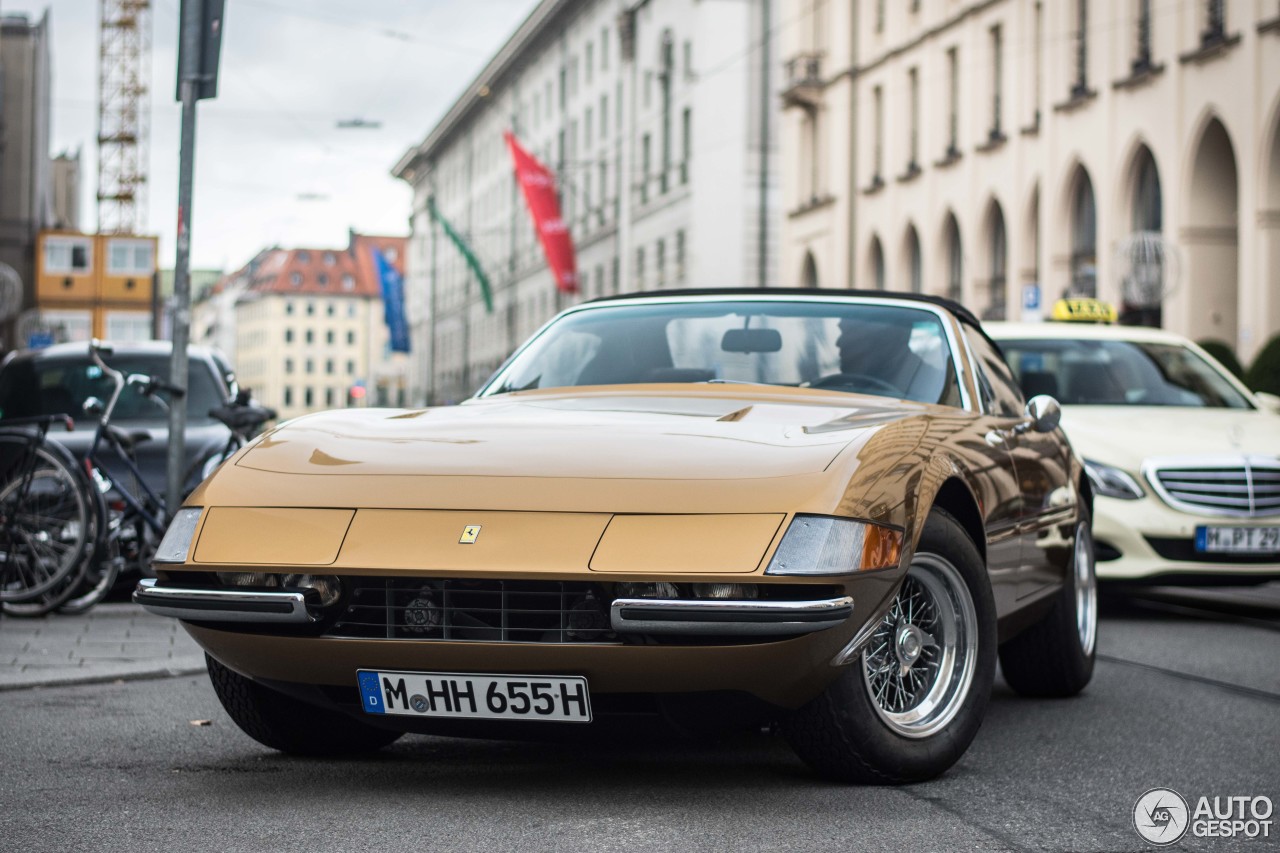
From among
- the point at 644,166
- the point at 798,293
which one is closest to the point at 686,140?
the point at 644,166

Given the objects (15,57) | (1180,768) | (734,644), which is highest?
(15,57)

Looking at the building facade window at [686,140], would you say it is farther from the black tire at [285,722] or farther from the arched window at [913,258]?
the black tire at [285,722]

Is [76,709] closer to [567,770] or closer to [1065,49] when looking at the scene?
[567,770]

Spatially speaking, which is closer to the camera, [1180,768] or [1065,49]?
[1180,768]

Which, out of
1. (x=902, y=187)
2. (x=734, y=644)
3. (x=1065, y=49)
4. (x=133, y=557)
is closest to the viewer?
(x=734, y=644)

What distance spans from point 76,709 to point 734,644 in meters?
3.00

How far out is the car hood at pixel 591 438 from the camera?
466 cm

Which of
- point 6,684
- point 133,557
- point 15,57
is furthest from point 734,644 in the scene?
point 15,57

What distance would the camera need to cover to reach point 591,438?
193 inches

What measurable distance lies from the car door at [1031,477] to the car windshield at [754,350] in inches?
13.0

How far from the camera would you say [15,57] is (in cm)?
7388

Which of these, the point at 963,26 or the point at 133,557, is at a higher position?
the point at 963,26

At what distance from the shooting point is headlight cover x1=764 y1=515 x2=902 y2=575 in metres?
4.32

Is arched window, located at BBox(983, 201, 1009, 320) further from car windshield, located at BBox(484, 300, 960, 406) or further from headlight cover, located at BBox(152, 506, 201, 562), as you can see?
headlight cover, located at BBox(152, 506, 201, 562)
